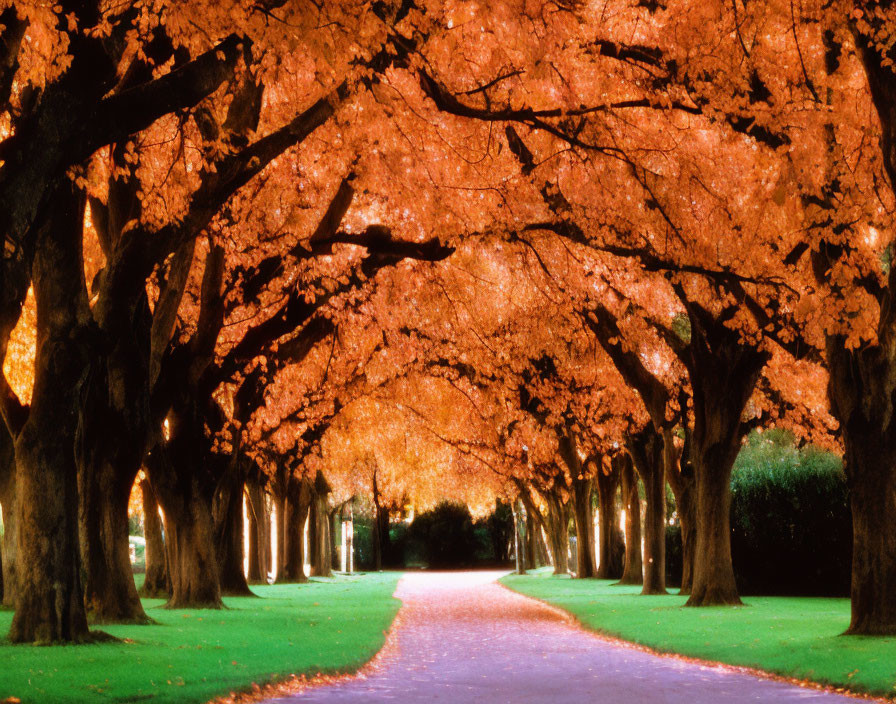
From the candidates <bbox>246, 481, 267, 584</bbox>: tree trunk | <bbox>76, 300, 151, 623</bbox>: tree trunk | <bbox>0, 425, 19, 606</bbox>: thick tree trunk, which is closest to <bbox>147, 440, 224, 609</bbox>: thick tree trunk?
<bbox>0, 425, 19, 606</bbox>: thick tree trunk

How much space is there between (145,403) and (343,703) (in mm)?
8424

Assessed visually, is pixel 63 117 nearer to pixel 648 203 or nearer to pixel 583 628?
pixel 648 203

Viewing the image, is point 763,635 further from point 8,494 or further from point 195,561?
point 8,494

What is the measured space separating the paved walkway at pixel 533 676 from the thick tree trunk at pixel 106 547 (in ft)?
15.2

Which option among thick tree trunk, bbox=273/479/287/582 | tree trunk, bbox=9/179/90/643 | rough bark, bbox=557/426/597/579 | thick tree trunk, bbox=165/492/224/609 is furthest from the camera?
thick tree trunk, bbox=273/479/287/582

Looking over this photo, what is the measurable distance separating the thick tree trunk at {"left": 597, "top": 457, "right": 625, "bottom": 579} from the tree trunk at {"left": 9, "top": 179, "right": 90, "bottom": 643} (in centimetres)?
2985

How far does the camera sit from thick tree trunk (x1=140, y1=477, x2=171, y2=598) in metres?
27.7

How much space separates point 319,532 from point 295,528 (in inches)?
418

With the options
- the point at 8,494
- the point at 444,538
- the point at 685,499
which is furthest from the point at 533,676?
the point at 444,538

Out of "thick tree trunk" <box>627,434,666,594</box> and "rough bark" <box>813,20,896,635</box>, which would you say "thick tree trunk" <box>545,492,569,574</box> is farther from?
"rough bark" <box>813,20,896,635</box>

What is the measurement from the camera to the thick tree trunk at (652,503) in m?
28.6

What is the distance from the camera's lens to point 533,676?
12.0 meters

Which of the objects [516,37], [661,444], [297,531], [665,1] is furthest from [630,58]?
[297,531]

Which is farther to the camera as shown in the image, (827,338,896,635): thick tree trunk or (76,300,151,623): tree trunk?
(76,300,151,623): tree trunk
